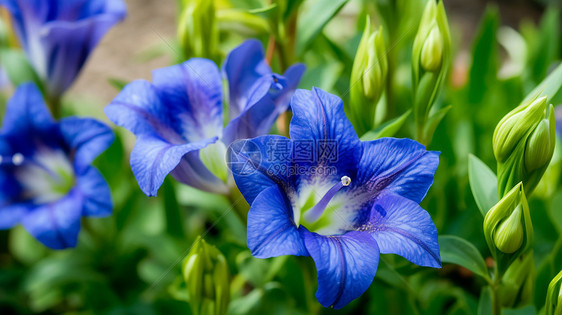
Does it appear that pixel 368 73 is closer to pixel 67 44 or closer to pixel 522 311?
pixel 522 311

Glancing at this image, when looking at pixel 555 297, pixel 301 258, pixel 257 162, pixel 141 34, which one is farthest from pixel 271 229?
pixel 141 34

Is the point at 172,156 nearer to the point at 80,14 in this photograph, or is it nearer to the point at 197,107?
the point at 197,107

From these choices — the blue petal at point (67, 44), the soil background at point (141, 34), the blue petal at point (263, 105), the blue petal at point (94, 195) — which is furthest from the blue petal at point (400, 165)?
the soil background at point (141, 34)

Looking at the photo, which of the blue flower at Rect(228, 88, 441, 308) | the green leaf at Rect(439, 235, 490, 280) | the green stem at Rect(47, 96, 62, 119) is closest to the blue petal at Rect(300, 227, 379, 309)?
the blue flower at Rect(228, 88, 441, 308)

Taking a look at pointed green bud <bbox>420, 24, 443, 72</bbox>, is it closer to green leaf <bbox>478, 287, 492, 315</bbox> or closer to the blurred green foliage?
the blurred green foliage

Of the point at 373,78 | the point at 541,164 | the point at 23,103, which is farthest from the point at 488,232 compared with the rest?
the point at 23,103

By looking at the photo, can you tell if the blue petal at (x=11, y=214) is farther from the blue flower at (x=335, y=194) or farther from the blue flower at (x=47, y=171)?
the blue flower at (x=335, y=194)
